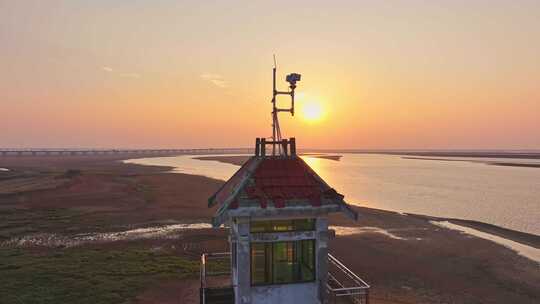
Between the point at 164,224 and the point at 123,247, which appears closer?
the point at 123,247

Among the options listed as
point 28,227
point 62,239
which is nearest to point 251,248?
point 62,239

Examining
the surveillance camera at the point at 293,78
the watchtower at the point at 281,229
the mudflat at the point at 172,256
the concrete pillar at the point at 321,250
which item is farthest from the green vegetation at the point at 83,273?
the surveillance camera at the point at 293,78

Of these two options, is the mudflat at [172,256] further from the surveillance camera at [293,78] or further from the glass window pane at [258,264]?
the surveillance camera at [293,78]

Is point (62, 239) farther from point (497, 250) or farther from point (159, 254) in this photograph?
point (497, 250)

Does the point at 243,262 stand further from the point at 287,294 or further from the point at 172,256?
the point at 172,256

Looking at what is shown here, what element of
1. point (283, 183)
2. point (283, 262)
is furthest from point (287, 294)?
point (283, 183)

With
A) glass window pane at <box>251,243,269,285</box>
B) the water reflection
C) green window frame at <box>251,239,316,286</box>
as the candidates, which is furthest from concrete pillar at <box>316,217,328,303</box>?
the water reflection
